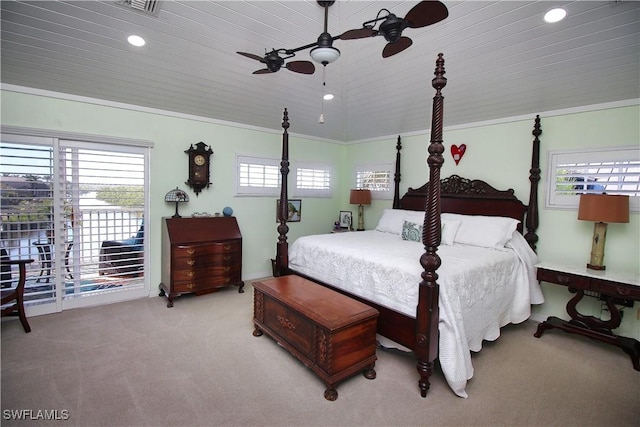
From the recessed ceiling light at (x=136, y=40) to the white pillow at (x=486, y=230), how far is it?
3.69 metres

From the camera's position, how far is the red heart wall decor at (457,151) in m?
4.20

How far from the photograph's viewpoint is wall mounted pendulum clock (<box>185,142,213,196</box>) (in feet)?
13.8

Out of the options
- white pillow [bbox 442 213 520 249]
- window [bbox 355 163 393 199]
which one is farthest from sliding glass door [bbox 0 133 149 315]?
white pillow [bbox 442 213 520 249]

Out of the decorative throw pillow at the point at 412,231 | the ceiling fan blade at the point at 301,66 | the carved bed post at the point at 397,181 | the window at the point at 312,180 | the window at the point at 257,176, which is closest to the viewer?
the ceiling fan blade at the point at 301,66

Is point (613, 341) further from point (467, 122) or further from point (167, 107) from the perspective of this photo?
point (167, 107)

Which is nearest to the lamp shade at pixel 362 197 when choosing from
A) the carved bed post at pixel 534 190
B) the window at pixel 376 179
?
the window at pixel 376 179

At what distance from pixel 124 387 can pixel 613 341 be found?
13.4 ft

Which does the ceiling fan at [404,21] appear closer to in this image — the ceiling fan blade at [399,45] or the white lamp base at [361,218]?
the ceiling fan blade at [399,45]

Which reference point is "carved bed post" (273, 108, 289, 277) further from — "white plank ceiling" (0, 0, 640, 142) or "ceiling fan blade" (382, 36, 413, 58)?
"ceiling fan blade" (382, 36, 413, 58)

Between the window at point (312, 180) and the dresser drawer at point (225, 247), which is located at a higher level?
the window at point (312, 180)

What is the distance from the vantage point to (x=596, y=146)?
320cm

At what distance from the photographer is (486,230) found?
3.45 metres

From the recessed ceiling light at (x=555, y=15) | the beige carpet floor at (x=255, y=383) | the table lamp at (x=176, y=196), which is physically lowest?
the beige carpet floor at (x=255, y=383)

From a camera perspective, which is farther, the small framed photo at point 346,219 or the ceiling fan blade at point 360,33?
the small framed photo at point 346,219
